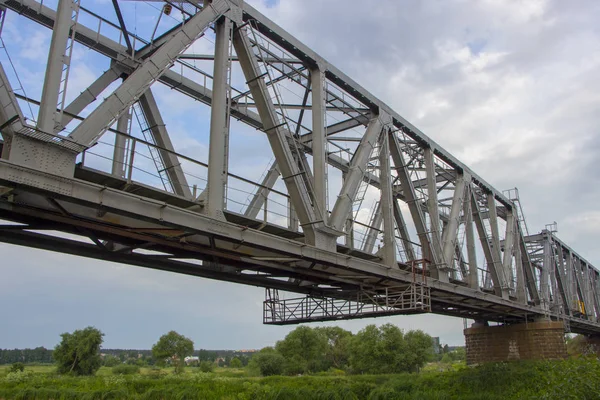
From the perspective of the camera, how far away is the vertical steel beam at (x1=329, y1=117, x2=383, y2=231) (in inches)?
675

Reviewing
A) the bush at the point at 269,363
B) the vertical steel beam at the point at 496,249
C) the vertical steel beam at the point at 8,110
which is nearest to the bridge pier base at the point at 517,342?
the vertical steel beam at the point at 496,249

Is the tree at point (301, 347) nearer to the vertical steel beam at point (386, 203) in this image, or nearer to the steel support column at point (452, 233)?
the steel support column at point (452, 233)

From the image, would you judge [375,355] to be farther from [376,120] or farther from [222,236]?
[222,236]

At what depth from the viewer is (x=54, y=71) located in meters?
9.93

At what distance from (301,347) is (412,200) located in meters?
70.8

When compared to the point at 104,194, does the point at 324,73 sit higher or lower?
higher

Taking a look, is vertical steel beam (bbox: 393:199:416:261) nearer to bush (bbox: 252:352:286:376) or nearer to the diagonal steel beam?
the diagonal steel beam

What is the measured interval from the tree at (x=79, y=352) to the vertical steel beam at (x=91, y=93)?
6522cm

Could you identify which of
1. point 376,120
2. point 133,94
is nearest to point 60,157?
point 133,94

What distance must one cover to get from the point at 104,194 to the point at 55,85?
236 cm

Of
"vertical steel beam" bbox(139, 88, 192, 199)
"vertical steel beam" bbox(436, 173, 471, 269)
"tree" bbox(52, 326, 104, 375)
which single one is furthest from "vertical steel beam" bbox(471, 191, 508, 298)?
"tree" bbox(52, 326, 104, 375)

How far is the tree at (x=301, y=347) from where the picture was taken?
3445 inches

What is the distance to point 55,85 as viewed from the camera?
991cm

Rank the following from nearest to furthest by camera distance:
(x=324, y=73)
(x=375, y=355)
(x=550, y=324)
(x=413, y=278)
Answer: (x=324, y=73)
(x=413, y=278)
(x=550, y=324)
(x=375, y=355)
